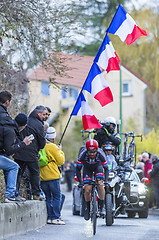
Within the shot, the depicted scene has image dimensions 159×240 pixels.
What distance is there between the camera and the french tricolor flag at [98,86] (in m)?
13.0

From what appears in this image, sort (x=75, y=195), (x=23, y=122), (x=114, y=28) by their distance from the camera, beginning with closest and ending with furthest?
(x=23, y=122), (x=114, y=28), (x=75, y=195)

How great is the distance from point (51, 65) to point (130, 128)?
32453 millimetres

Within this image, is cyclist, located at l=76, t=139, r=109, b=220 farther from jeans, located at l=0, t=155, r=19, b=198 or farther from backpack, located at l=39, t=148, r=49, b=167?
jeans, located at l=0, t=155, r=19, b=198

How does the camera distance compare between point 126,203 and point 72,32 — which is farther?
point 126,203

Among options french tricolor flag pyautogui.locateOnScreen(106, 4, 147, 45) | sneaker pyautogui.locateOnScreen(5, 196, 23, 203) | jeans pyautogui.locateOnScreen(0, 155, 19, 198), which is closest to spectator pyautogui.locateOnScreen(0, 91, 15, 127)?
jeans pyautogui.locateOnScreen(0, 155, 19, 198)

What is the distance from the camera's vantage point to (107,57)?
1327 cm

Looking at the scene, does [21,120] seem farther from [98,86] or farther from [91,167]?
[98,86]

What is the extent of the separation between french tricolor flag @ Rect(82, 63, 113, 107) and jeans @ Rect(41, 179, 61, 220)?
1.83m

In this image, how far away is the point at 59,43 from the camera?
14.2 meters

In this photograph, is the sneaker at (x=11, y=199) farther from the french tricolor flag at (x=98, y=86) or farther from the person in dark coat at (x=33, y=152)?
the french tricolor flag at (x=98, y=86)

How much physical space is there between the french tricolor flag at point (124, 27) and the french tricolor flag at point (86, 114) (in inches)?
60.8

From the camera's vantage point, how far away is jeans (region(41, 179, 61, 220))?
12.8 metres

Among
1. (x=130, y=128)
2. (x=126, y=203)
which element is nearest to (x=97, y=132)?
(x=126, y=203)

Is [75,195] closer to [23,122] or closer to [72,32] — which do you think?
[72,32]
